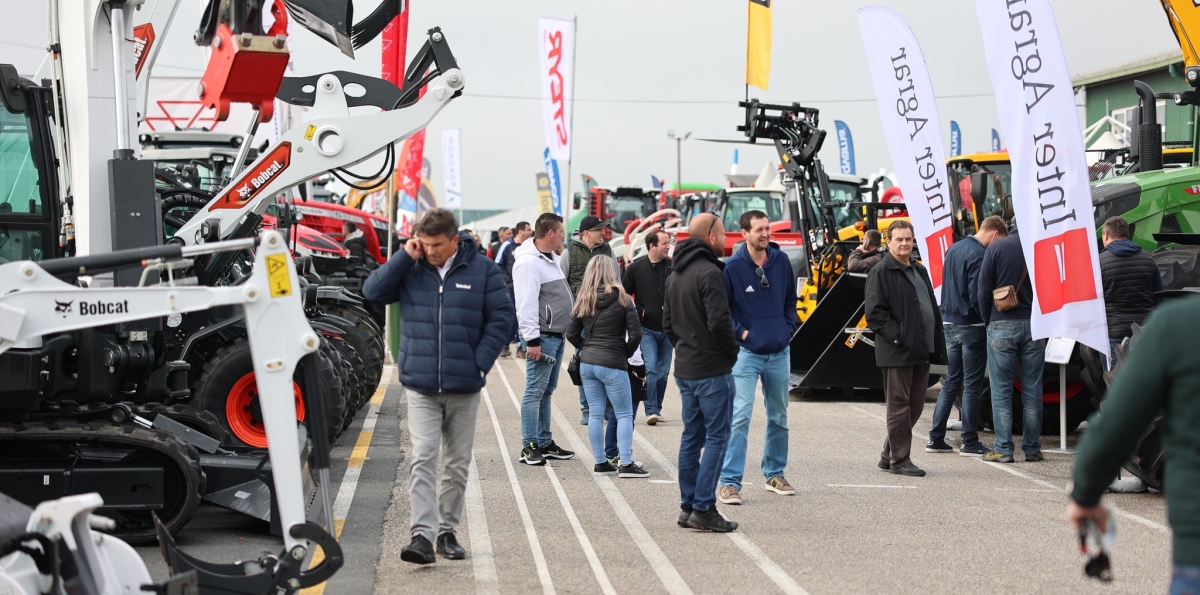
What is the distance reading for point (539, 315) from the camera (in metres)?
9.75

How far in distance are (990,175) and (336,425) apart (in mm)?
7973

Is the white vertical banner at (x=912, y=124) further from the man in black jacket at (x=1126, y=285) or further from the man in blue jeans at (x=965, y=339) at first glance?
the man in black jacket at (x=1126, y=285)

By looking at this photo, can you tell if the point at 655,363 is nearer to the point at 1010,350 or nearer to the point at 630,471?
the point at 630,471

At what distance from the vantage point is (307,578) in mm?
4988

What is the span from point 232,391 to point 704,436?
3.40 metres

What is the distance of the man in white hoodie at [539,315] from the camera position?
9.58 m

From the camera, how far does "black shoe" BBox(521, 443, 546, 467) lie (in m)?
9.69

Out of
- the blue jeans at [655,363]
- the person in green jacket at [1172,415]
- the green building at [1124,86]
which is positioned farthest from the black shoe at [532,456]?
the green building at [1124,86]

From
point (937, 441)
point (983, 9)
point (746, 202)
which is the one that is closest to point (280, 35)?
point (983, 9)

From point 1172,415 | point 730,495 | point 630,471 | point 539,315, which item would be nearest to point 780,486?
point 730,495

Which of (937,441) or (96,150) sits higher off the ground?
(96,150)

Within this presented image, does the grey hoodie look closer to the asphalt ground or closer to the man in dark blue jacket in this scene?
the asphalt ground

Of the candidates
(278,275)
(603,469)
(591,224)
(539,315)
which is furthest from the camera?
(591,224)

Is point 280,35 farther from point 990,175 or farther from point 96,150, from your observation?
point 990,175
